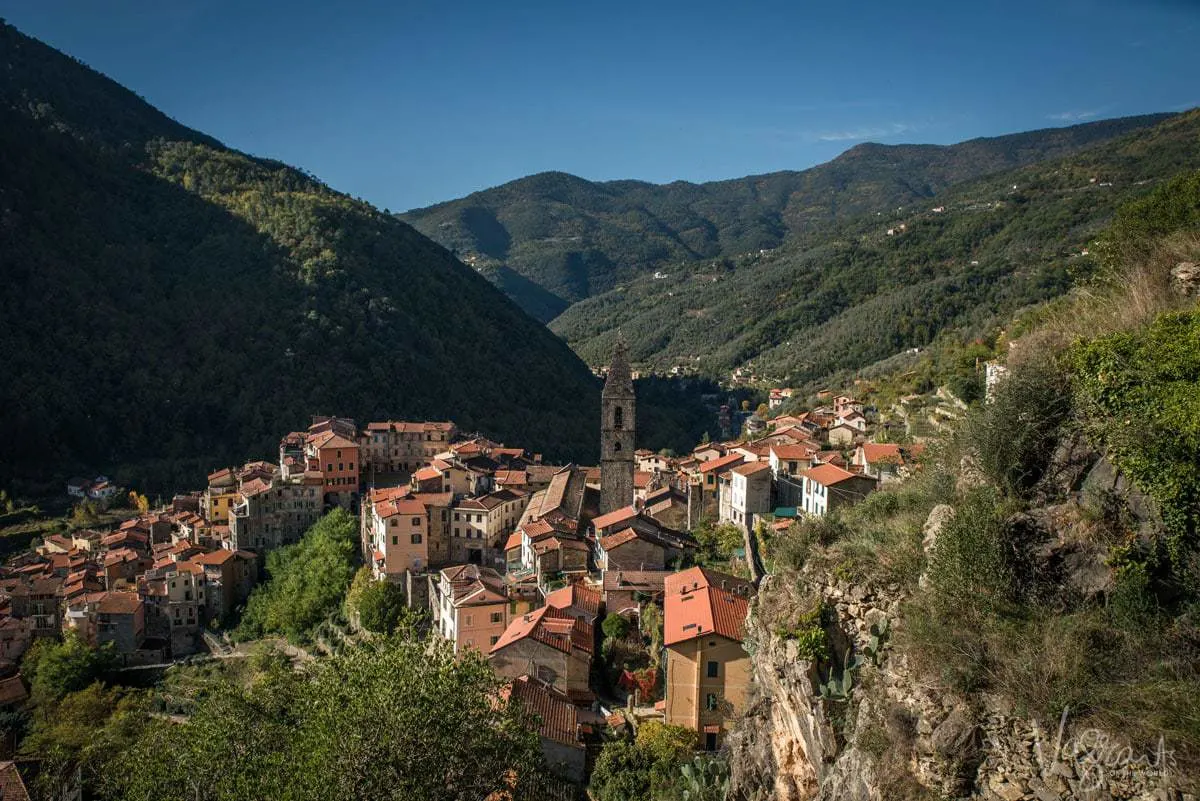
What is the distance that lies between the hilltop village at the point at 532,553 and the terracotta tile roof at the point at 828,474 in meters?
0.09

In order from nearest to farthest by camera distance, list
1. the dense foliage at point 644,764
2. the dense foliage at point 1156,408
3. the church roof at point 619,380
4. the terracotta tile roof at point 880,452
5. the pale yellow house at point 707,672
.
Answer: the dense foliage at point 1156,408 → the dense foliage at point 644,764 → the pale yellow house at point 707,672 → the terracotta tile roof at point 880,452 → the church roof at point 619,380

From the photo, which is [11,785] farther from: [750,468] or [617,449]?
[750,468]

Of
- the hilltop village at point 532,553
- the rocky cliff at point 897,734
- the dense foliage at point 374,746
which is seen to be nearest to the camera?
the rocky cliff at point 897,734

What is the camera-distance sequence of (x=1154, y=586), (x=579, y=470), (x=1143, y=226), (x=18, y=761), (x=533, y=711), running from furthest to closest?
(x=579, y=470) → (x=18, y=761) → (x=533, y=711) → (x=1143, y=226) → (x=1154, y=586)

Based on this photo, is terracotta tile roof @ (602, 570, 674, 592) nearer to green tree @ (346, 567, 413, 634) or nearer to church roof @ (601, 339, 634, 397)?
green tree @ (346, 567, 413, 634)

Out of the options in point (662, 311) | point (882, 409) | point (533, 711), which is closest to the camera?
point (533, 711)

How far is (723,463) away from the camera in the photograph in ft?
104

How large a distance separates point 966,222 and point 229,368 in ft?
247

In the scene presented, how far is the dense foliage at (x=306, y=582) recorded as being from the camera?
3447cm

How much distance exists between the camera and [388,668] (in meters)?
13.2

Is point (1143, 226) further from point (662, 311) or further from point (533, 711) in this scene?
point (662, 311)

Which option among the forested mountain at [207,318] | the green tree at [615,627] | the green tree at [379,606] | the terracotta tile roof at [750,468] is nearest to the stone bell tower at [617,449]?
the terracotta tile roof at [750,468]

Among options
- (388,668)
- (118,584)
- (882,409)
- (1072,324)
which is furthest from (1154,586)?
(118,584)

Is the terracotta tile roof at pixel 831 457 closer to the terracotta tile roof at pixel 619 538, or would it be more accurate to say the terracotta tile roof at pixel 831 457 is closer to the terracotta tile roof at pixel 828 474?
the terracotta tile roof at pixel 828 474
